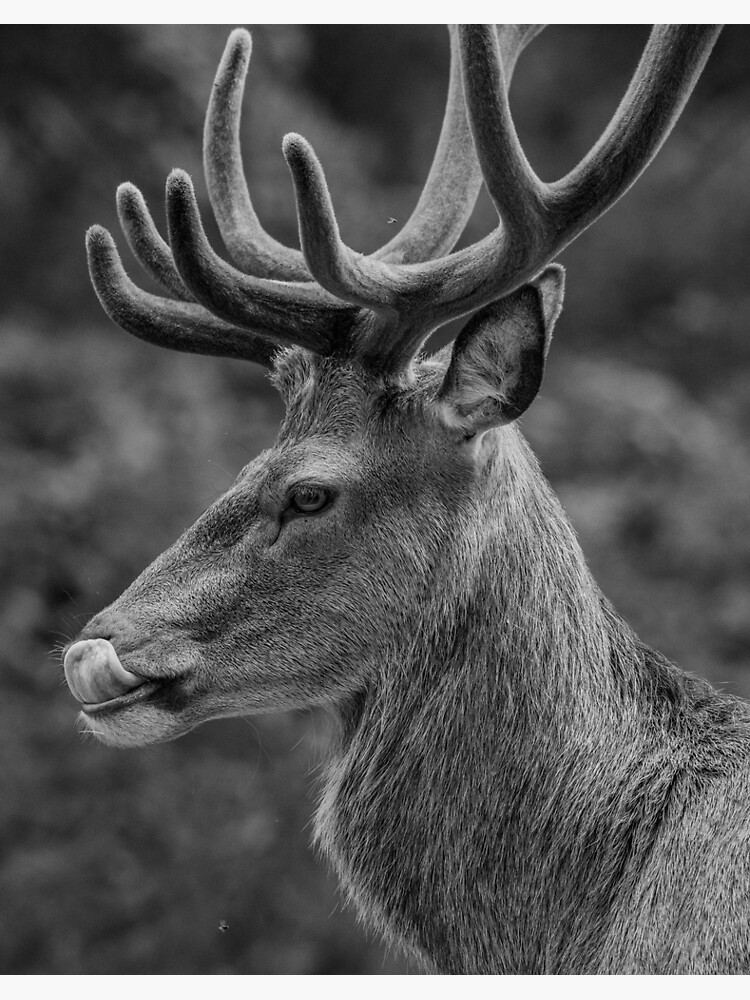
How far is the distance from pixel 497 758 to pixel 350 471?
0.61 m

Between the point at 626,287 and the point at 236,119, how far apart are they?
18.9ft

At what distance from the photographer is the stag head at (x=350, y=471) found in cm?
248

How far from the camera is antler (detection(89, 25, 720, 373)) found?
2.38 meters

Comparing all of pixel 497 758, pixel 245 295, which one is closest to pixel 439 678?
pixel 497 758

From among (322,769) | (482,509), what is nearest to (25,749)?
(322,769)

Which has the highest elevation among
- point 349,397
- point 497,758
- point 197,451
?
point 197,451

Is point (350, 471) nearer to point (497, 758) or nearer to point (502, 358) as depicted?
point (502, 358)

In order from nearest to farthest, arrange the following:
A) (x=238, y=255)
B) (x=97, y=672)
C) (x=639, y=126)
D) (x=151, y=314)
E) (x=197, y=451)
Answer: (x=639, y=126) → (x=97, y=672) → (x=151, y=314) → (x=238, y=255) → (x=197, y=451)

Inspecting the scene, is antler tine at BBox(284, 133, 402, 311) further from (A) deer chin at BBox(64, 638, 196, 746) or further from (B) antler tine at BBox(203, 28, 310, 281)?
(A) deer chin at BBox(64, 638, 196, 746)

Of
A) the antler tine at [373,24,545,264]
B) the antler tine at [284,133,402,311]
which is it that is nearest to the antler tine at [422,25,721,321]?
the antler tine at [284,133,402,311]

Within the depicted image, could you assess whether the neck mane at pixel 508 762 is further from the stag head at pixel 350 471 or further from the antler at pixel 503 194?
the antler at pixel 503 194

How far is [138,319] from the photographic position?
2877 mm

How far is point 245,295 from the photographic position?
8.65 ft

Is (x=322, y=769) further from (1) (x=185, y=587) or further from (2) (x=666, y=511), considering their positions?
(2) (x=666, y=511)
